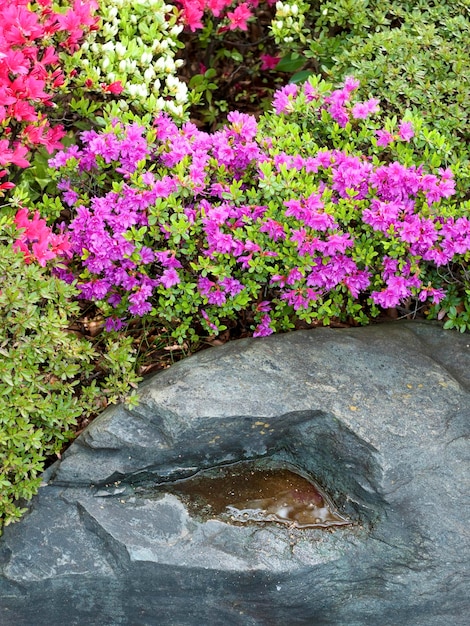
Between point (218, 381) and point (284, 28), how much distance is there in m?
1.86

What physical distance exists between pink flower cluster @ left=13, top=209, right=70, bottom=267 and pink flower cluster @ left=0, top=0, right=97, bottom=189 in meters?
0.15

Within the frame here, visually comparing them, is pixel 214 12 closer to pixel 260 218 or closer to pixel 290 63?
pixel 290 63

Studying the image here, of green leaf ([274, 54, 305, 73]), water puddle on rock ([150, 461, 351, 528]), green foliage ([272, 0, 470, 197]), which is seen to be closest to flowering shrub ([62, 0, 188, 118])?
green foliage ([272, 0, 470, 197])

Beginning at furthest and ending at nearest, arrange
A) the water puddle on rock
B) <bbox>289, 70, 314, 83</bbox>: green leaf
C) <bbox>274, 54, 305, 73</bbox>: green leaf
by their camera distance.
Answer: <bbox>274, 54, 305, 73</bbox>: green leaf
<bbox>289, 70, 314, 83</bbox>: green leaf
the water puddle on rock

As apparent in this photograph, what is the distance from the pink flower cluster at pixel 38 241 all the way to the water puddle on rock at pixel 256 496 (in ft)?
3.19

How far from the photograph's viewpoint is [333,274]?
3.26 metres

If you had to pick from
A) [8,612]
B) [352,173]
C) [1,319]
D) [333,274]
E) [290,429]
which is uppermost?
[352,173]

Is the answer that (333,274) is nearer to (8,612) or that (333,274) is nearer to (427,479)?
(427,479)

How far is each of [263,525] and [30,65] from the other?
6.58 ft

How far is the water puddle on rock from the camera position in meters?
3.01

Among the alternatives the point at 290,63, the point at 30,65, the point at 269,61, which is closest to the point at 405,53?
the point at 290,63

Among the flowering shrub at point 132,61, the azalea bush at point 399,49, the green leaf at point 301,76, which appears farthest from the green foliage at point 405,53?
the flowering shrub at point 132,61

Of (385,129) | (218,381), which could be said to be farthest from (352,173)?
(218,381)

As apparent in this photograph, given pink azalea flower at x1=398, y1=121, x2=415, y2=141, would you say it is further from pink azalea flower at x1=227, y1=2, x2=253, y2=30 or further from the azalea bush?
pink azalea flower at x1=227, y1=2, x2=253, y2=30
